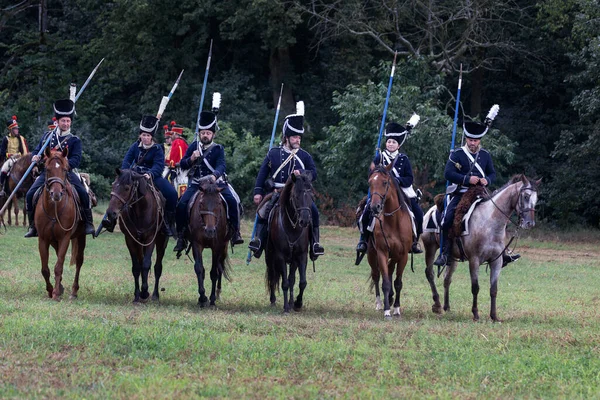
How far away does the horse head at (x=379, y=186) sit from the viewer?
48.0 ft

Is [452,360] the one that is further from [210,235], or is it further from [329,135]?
[329,135]

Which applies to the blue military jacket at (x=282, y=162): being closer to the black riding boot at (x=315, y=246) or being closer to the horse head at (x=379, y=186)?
the black riding boot at (x=315, y=246)

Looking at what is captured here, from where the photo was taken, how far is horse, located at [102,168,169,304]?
15477 millimetres

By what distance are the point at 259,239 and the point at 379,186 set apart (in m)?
2.31

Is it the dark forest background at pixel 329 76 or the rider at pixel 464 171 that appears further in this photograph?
the dark forest background at pixel 329 76

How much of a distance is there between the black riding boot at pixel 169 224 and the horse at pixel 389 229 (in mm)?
3251

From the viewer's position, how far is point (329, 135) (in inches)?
1592

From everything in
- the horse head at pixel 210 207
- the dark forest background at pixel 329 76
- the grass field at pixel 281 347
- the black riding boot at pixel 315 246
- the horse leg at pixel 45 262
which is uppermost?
the dark forest background at pixel 329 76

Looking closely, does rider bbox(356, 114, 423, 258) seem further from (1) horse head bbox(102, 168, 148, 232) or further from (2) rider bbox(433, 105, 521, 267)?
(1) horse head bbox(102, 168, 148, 232)

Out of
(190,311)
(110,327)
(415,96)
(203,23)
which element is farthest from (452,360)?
(203,23)

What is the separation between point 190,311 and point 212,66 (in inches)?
1256

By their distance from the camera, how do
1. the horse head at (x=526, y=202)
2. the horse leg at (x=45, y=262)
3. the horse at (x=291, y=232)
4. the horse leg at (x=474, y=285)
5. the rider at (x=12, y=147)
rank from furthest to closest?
1. the rider at (x=12, y=147)
2. the horse leg at (x=45, y=262)
3. the horse leg at (x=474, y=285)
4. the horse at (x=291, y=232)
5. the horse head at (x=526, y=202)

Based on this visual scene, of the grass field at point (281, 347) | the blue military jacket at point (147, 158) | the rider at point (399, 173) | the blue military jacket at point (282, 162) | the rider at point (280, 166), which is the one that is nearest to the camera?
the grass field at point (281, 347)

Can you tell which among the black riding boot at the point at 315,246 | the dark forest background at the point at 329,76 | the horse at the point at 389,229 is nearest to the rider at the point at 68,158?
the black riding boot at the point at 315,246
